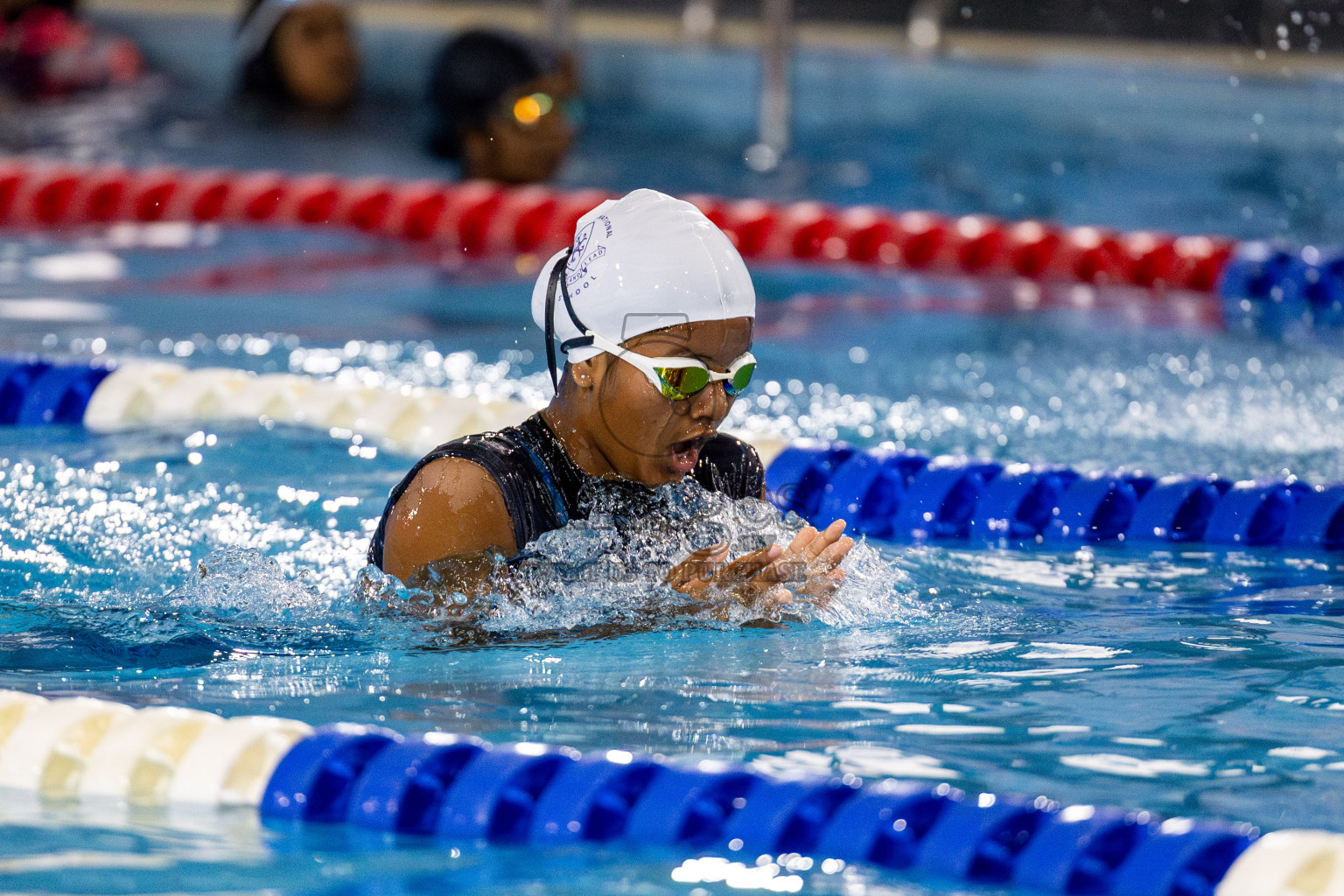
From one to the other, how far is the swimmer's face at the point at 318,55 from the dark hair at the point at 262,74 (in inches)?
1.2

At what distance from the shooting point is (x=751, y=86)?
403 inches

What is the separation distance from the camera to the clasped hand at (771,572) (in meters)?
2.89

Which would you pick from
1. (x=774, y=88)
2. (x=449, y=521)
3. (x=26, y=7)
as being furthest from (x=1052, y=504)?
(x=26, y=7)

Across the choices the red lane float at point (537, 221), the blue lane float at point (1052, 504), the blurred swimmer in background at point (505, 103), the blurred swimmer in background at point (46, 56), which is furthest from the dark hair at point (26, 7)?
the blue lane float at point (1052, 504)

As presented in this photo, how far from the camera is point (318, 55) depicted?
34.6 feet

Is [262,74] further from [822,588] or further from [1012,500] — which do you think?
[822,588]

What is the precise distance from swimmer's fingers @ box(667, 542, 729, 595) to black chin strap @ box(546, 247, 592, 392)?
38 centimetres

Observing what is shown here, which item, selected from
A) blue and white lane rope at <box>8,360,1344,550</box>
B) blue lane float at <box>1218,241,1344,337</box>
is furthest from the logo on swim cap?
blue lane float at <box>1218,241,1344,337</box>

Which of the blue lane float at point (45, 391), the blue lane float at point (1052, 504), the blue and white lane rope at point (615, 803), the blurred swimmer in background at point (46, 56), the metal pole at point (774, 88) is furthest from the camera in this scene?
the blurred swimmer in background at point (46, 56)

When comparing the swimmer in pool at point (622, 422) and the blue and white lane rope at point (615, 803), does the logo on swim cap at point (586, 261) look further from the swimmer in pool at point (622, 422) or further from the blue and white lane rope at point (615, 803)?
the blue and white lane rope at point (615, 803)

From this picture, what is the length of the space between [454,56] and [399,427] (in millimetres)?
4070

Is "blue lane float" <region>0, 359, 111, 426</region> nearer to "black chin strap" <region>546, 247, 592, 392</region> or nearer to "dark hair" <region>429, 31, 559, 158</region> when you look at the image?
"black chin strap" <region>546, 247, 592, 392</region>

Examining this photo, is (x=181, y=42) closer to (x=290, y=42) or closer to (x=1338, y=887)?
(x=290, y=42)

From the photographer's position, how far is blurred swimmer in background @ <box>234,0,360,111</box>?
1036cm
